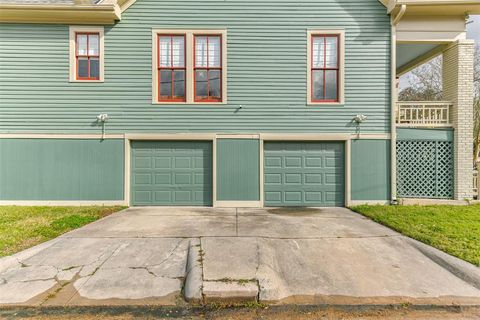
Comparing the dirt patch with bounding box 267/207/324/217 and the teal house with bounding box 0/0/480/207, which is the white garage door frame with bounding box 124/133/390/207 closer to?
the teal house with bounding box 0/0/480/207

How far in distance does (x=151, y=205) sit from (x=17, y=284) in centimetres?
473

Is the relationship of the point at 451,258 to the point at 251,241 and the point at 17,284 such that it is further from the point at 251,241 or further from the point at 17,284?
the point at 17,284

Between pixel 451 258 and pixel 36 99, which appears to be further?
pixel 36 99

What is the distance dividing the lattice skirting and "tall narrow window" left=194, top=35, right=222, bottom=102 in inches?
235

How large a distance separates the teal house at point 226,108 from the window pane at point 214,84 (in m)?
0.03

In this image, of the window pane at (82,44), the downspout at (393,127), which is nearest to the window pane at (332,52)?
the downspout at (393,127)

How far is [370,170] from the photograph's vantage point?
819cm

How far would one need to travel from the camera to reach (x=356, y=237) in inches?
208

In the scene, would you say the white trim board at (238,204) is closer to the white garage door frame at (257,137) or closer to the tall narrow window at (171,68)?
the white garage door frame at (257,137)

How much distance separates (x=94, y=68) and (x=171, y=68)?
2.33 metres

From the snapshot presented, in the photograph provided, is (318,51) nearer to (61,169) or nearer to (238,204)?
(238,204)

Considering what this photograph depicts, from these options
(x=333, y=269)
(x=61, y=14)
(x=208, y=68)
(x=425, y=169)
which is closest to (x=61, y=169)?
(x=61, y=14)

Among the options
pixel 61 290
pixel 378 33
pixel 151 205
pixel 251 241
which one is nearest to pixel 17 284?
pixel 61 290

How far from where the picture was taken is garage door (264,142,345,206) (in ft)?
27.1
